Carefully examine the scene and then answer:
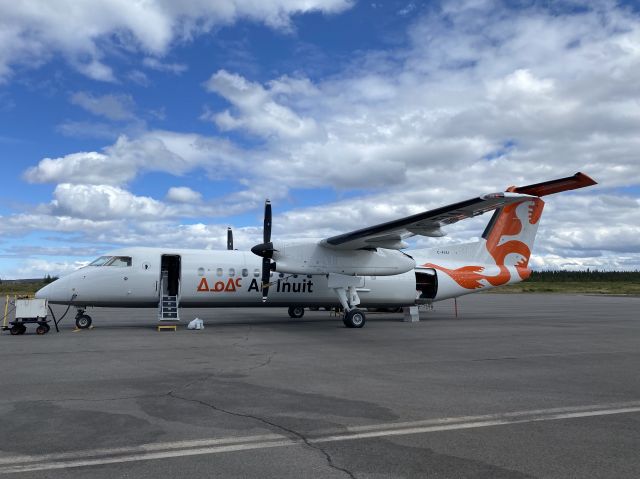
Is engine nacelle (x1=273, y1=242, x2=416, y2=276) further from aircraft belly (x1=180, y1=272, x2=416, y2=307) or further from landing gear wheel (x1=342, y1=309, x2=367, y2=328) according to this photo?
aircraft belly (x1=180, y1=272, x2=416, y2=307)

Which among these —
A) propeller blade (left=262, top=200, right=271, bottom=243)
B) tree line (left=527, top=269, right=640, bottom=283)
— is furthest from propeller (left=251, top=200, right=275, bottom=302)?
tree line (left=527, top=269, right=640, bottom=283)

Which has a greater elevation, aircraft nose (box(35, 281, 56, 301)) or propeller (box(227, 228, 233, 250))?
propeller (box(227, 228, 233, 250))

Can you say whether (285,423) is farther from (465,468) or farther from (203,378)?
(203,378)

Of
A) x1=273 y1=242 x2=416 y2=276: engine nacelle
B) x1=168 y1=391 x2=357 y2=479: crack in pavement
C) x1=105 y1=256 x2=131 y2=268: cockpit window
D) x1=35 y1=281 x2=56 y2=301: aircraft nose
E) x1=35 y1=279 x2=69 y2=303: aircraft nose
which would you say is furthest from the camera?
x1=273 y1=242 x2=416 y2=276: engine nacelle

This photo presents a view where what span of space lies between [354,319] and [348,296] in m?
1.22

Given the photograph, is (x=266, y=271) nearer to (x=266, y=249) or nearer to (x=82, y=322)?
(x=266, y=249)

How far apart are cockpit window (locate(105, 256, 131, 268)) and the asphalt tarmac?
605cm

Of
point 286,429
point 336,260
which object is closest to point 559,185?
point 336,260

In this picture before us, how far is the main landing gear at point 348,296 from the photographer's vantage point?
19.9 metres

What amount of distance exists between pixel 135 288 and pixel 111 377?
10.5 meters

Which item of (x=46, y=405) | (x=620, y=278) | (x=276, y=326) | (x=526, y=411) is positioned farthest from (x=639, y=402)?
(x=620, y=278)

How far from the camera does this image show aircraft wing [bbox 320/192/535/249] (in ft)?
50.2

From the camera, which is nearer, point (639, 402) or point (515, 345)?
point (639, 402)

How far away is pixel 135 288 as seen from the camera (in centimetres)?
1939
